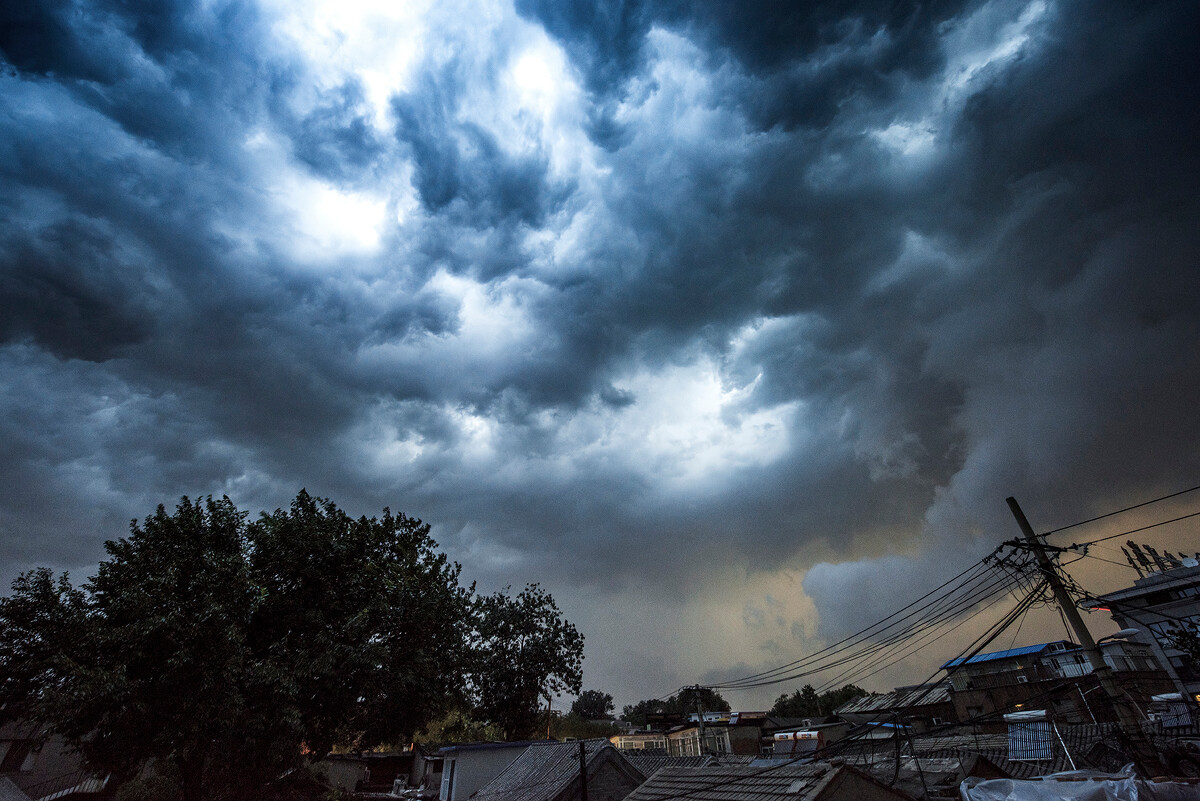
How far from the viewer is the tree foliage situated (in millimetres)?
23219

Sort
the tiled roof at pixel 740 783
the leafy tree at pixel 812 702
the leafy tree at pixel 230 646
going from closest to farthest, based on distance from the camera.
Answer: the tiled roof at pixel 740 783 < the leafy tree at pixel 230 646 < the leafy tree at pixel 812 702

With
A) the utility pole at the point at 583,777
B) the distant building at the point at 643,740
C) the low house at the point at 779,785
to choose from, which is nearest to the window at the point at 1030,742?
the low house at the point at 779,785

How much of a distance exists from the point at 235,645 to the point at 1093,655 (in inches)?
1197

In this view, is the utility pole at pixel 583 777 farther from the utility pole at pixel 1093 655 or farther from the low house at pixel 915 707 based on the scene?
the low house at pixel 915 707

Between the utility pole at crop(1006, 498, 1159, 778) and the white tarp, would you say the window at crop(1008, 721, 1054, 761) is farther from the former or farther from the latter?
the white tarp

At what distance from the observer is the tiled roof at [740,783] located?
13961mm

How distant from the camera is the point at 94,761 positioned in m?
24.9

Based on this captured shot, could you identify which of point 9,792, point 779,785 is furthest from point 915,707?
point 9,792

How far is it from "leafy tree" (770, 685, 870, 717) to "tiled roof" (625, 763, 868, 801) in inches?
3964

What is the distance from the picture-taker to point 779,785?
48.4 ft

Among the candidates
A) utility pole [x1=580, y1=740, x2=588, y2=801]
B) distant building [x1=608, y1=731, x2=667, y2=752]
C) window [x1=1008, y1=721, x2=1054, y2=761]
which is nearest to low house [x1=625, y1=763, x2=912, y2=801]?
utility pole [x1=580, y1=740, x2=588, y2=801]

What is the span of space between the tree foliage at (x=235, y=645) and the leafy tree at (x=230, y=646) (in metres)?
0.07

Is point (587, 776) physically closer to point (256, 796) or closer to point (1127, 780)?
point (256, 796)

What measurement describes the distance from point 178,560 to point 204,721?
7.31 metres
